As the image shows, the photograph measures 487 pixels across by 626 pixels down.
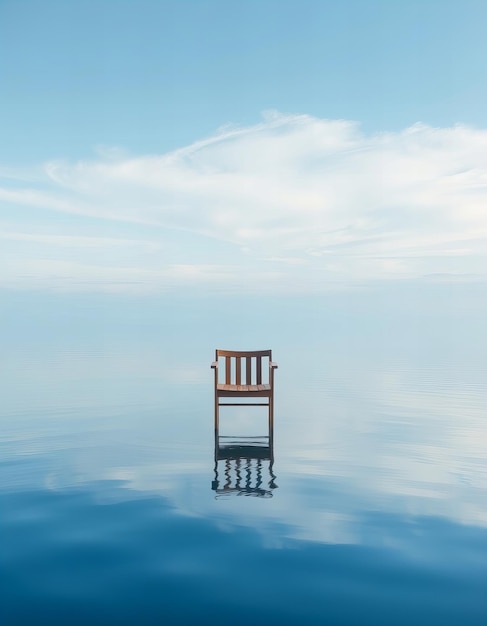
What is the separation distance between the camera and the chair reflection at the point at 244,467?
4324 millimetres

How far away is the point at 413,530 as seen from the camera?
3.56 metres

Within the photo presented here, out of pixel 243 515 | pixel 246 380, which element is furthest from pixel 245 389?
pixel 243 515

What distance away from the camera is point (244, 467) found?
497 cm

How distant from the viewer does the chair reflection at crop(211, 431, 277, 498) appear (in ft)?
14.2

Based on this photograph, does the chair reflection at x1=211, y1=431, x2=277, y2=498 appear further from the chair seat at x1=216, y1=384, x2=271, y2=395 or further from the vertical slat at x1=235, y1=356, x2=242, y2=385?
the vertical slat at x1=235, y1=356, x2=242, y2=385

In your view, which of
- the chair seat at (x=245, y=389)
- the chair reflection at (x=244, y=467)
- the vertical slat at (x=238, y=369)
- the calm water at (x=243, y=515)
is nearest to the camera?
the calm water at (x=243, y=515)

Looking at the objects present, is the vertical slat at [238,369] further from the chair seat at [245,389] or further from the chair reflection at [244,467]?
the chair reflection at [244,467]

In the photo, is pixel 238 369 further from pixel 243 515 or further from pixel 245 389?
pixel 243 515

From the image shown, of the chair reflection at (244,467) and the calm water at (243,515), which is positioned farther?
the chair reflection at (244,467)

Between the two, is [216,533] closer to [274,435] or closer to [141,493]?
[141,493]

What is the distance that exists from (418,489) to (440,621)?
1800 mm

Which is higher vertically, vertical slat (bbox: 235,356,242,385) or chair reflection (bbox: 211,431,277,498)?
vertical slat (bbox: 235,356,242,385)

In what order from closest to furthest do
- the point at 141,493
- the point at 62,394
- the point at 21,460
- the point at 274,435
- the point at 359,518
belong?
the point at 359,518 < the point at 141,493 < the point at 21,460 < the point at 274,435 < the point at 62,394

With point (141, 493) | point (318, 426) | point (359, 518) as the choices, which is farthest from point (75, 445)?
point (359, 518)
